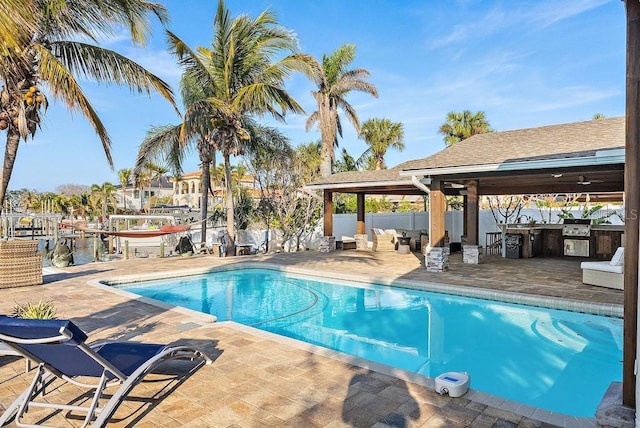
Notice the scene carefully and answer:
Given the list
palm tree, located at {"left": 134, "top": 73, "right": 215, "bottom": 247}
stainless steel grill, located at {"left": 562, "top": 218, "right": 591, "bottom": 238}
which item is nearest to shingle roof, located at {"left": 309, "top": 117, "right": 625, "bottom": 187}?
stainless steel grill, located at {"left": 562, "top": 218, "right": 591, "bottom": 238}

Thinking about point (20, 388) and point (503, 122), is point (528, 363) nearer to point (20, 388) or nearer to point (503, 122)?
point (20, 388)

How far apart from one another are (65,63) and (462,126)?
A: 22841 mm

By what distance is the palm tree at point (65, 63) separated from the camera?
6.28 m

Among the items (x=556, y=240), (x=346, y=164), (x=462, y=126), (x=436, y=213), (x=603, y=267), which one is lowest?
(x=603, y=267)

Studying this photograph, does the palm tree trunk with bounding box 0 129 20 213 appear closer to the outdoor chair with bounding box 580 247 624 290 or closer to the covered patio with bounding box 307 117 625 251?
the covered patio with bounding box 307 117 625 251

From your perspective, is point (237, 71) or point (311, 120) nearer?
point (237, 71)

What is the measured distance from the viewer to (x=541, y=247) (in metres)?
14.9

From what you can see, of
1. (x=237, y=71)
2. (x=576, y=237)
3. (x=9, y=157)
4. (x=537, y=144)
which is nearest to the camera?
(x=9, y=157)

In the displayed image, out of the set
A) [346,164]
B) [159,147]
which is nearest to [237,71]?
[159,147]

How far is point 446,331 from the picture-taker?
283 inches

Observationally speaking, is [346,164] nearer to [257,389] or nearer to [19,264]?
[19,264]

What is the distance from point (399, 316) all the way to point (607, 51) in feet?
41.6

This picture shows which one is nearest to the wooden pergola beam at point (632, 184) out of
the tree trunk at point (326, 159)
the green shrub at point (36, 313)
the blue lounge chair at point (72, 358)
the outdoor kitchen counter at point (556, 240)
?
the blue lounge chair at point (72, 358)

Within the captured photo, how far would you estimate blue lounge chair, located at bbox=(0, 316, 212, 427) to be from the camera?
2.78 m
